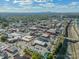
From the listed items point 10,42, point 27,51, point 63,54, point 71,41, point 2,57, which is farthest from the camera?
point 71,41

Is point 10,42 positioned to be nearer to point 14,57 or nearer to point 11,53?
point 11,53

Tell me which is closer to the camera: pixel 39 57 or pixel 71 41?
pixel 39 57

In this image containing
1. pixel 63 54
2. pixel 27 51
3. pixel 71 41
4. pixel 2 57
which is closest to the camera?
pixel 2 57

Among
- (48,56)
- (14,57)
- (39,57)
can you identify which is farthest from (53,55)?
(14,57)

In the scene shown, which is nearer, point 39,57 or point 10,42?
point 39,57

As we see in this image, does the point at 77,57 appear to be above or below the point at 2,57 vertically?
below

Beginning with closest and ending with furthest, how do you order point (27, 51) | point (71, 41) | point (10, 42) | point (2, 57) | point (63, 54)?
point (2, 57) < point (27, 51) < point (63, 54) < point (10, 42) < point (71, 41)

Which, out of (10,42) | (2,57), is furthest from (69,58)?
(10,42)

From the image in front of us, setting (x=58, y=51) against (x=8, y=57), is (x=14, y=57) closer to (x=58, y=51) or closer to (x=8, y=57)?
(x=8, y=57)

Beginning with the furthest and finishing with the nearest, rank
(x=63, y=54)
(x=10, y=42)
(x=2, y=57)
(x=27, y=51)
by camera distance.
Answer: (x=10, y=42), (x=63, y=54), (x=27, y=51), (x=2, y=57)

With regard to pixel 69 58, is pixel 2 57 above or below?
above
